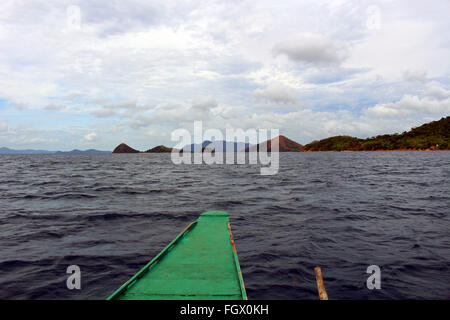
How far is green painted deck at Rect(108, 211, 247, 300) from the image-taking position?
5.79m

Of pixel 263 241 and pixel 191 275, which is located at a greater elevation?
pixel 191 275

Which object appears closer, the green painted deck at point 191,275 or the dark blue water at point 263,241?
the green painted deck at point 191,275

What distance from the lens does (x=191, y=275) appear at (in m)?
6.82

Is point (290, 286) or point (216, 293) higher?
point (216, 293)

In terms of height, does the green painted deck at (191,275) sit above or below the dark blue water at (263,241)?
above

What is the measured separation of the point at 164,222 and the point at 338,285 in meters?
10.00

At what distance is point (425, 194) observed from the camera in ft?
70.9

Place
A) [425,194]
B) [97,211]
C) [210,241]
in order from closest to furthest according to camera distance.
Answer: [210,241]
[97,211]
[425,194]

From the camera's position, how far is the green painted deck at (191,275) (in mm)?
5785

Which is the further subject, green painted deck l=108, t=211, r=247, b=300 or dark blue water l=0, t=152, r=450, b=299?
dark blue water l=0, t=152, r=450, b=299

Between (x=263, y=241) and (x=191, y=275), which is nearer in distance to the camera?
(x=191, y=275)

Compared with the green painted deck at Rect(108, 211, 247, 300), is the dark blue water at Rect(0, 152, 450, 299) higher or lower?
lower
